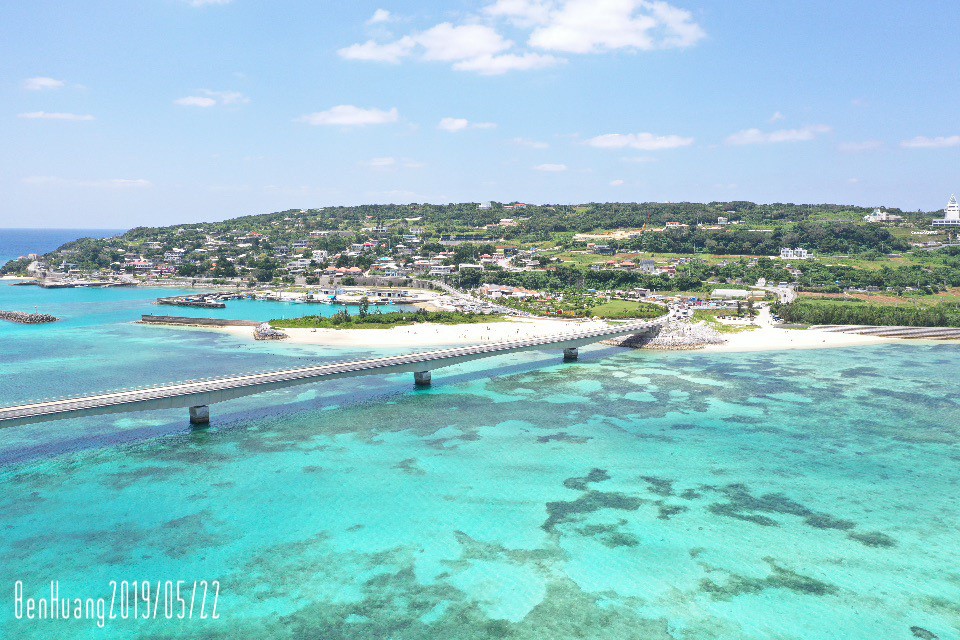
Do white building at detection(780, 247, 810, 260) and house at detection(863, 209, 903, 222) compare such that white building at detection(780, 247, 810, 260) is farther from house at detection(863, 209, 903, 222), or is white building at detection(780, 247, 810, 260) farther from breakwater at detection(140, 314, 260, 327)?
breakwater at detection(140, 314, 260, 327)

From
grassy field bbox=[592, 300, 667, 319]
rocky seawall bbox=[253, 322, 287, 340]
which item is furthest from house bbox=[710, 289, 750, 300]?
rocky seawall bbox=[253, 322, 287, 340]

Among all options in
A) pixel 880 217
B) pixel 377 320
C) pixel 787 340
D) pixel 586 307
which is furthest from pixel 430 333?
pixel 880 217

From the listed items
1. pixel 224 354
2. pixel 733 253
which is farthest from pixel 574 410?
pixel 733 253

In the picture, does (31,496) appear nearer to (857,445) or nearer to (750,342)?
(857,445)

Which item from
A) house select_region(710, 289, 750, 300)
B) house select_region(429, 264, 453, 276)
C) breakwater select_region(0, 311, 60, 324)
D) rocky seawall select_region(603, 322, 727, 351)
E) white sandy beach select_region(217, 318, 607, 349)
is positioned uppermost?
house select_region(429, 264, 453, 276)

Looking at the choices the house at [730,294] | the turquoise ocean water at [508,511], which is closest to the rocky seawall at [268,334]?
the turquoise ocean water at [508,511]

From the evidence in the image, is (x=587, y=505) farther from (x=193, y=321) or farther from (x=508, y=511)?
(x=193, y=321)

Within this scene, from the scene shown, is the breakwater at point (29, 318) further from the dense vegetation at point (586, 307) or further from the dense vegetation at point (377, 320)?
the dense vegetation at point (586, 307)
